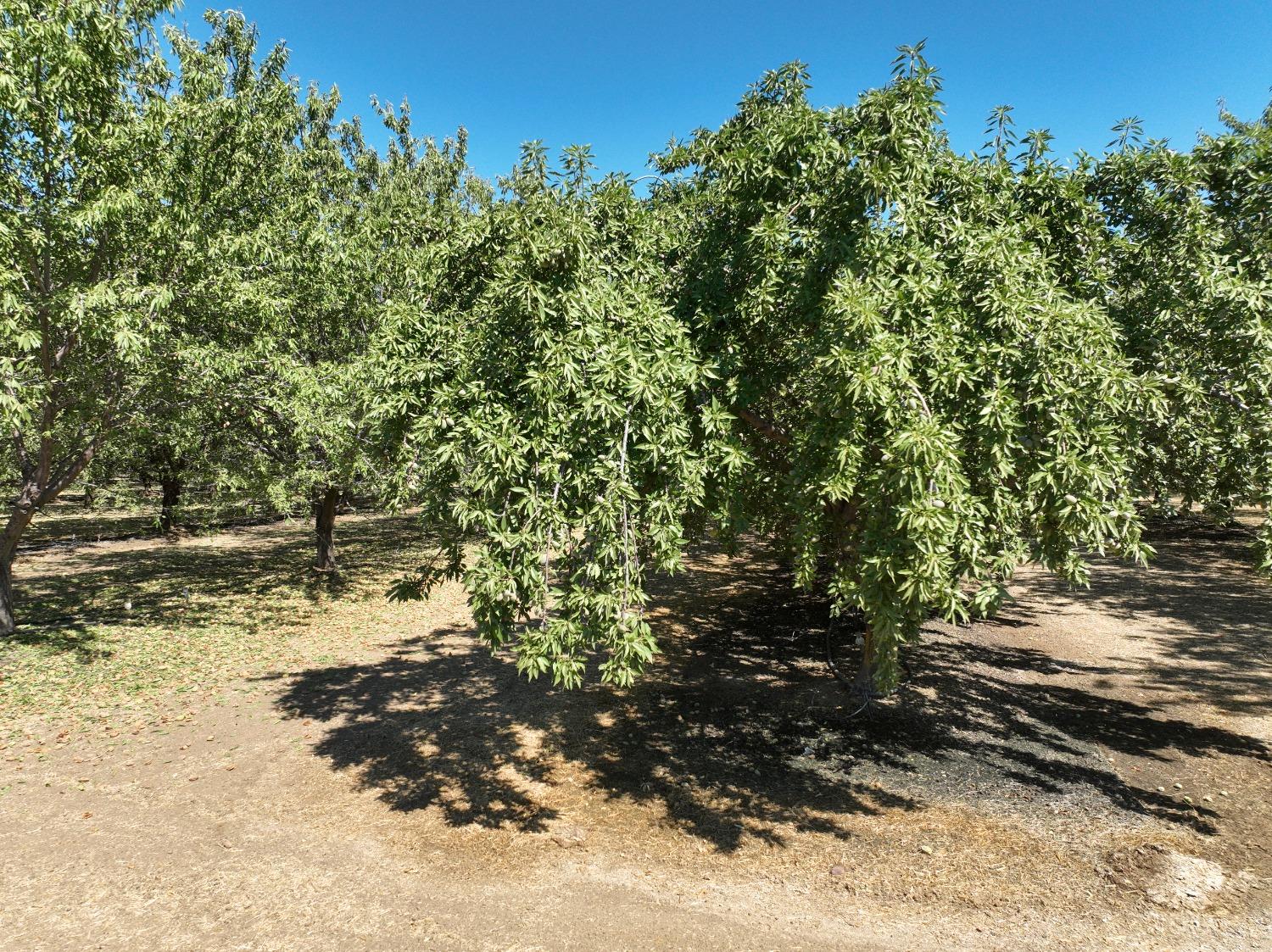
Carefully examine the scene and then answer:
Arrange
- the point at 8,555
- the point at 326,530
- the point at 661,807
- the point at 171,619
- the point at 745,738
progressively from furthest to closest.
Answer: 1. the point at 326,530
2. the point at 171,619
3. the point at 8,555
4. the point at 745,738
5. the point at 661,807

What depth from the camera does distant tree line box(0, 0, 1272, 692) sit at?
6293 mm

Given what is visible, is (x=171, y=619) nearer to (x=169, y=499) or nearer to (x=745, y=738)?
(x=169, y=499)

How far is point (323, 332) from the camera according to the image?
17.5 meters

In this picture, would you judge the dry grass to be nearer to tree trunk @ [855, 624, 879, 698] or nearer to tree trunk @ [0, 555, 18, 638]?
tree trunk @ [0, 555, 18, 638]

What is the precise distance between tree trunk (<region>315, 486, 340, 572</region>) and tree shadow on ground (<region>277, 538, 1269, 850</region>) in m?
6.44

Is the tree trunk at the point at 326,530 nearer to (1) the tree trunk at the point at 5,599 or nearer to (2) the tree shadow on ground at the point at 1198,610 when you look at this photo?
(1) the tree trunk at the point at 5,599

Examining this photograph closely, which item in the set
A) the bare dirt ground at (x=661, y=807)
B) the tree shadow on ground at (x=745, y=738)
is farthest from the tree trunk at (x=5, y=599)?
the tree shadow on ground at (x=745, y=738)

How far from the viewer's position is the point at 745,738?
409 inches

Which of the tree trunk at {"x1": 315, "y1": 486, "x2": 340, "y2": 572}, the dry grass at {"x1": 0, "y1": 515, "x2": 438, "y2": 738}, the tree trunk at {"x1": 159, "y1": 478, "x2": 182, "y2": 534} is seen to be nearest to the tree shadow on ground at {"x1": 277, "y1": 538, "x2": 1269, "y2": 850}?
the dry grass at {"x1": 0, "y1": 515, "x2": 438, "y2": 738}

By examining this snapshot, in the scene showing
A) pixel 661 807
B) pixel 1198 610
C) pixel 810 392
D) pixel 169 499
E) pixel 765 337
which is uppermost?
pixel 765 337

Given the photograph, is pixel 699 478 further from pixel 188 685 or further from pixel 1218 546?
pixel 1218 546

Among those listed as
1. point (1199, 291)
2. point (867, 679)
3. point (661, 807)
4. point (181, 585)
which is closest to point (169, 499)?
point (181, 585)

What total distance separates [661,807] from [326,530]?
14.7 m

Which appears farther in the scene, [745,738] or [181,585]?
[181,585]
